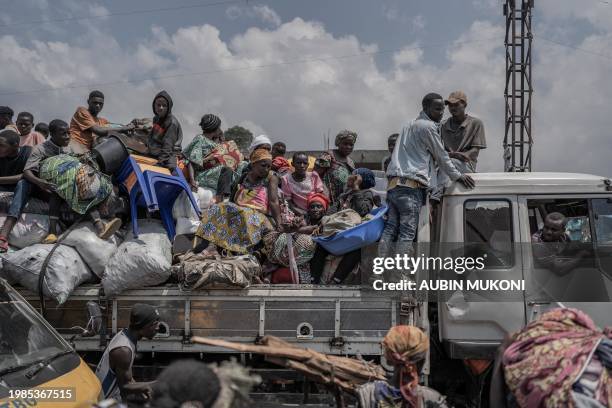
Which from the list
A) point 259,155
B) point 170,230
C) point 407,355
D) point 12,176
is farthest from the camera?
point 259,155

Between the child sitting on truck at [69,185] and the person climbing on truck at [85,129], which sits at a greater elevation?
the person climbing on truck at [85,129]

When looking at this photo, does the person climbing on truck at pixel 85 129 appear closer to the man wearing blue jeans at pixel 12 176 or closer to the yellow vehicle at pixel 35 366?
the man wearing blue jeans at pixel 12 176

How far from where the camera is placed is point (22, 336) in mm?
3533

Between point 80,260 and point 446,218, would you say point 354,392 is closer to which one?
point 446,218

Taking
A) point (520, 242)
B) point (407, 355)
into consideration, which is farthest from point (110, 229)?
point (520, 242)

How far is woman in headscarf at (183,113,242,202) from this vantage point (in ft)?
19.4

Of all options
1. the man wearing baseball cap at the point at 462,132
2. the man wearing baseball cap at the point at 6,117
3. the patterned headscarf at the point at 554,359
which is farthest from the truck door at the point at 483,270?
→ the man wearing baseball cap at the point at 6,117

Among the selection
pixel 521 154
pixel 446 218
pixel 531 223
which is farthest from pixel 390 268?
pixel 521 154

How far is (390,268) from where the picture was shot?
14.8ft

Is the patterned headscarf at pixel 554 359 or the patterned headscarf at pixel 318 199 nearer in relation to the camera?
the patterned headscarf at pixel 554 359

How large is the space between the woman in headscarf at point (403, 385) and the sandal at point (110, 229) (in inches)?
116

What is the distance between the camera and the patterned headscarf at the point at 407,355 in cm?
268

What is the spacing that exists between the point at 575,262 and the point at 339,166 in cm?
263

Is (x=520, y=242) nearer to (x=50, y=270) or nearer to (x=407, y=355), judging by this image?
(x=407, y=355)
